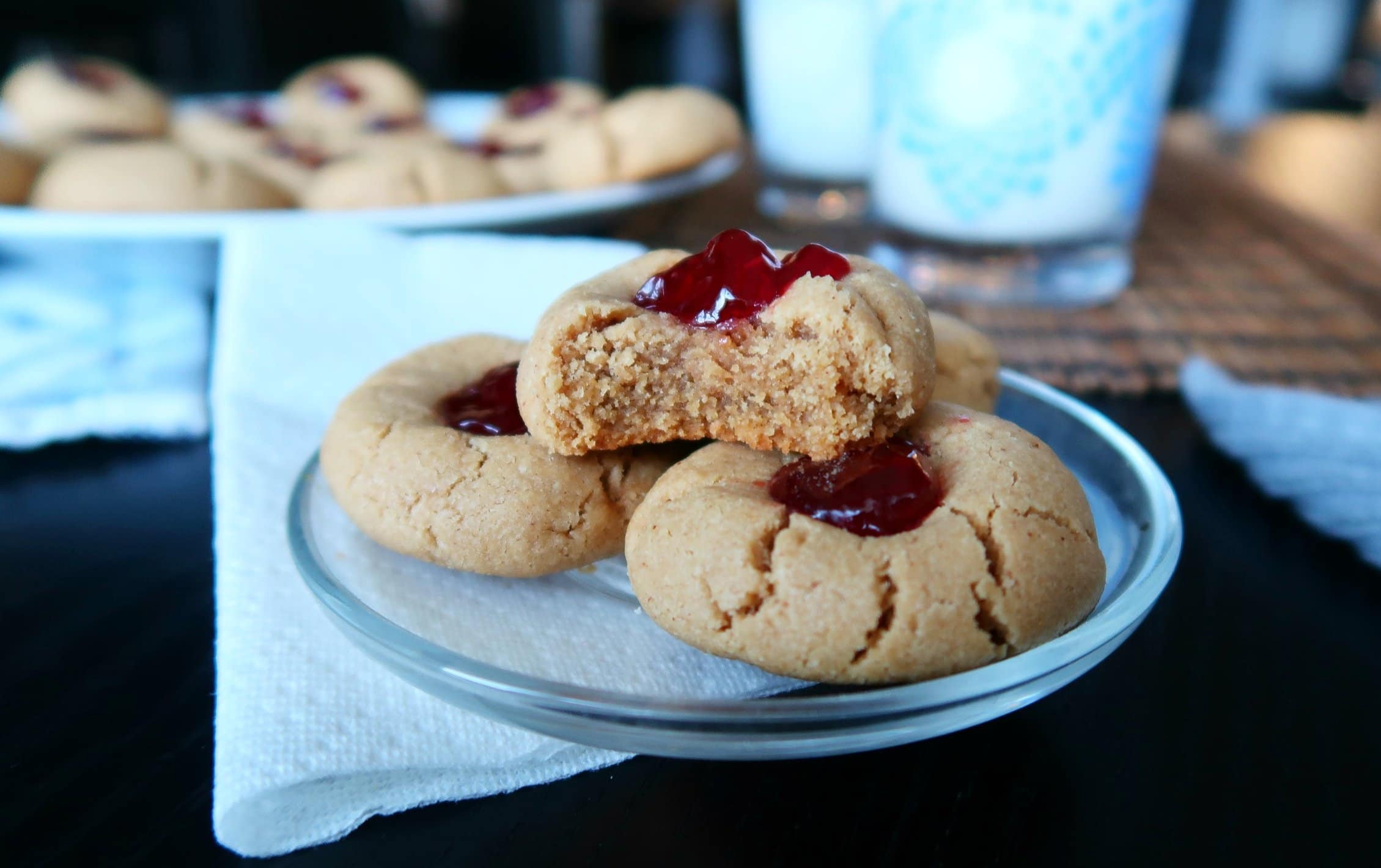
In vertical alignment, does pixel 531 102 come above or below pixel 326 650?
above

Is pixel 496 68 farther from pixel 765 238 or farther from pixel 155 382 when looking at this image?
pixel 155 382

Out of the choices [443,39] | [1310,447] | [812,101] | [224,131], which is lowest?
[443,39]

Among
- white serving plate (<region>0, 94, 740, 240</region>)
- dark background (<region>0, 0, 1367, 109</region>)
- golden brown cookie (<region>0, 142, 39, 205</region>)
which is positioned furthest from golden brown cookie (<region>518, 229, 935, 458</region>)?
dark background (<region>0, 0, 1367, 109</region>)

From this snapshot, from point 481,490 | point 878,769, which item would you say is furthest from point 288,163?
point 878,769

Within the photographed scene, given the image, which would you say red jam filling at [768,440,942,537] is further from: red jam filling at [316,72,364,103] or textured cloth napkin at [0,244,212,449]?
red jam filling at [316,72,364,103]

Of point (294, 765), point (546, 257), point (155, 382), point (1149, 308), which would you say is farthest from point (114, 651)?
point (1149, 308)

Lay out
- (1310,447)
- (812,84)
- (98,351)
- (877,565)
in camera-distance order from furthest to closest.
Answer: (812,84), (98,351), (1310,447), (877,565)

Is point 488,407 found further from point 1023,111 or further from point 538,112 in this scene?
point 538,112
